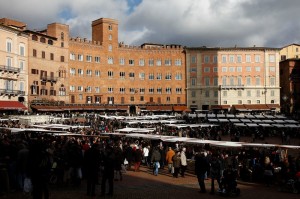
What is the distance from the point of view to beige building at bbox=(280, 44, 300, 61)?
9350 centimetres

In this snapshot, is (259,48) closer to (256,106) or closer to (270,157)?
(256,106)

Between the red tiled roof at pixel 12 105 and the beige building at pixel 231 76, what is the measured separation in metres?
36.9

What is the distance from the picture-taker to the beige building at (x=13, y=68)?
5541cm

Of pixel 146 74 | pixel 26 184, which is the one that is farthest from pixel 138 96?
pixel 26 184

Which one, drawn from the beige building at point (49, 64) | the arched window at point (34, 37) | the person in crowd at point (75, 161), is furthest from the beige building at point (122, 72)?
the person in crowd at point (75, 161)

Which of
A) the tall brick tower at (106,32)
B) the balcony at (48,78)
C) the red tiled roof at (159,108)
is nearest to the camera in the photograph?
the balcony at (48,78)

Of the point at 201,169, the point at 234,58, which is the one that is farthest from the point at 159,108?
the point at 201,169

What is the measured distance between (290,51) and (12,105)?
69550 mm

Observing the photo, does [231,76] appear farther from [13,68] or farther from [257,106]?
[13,68]

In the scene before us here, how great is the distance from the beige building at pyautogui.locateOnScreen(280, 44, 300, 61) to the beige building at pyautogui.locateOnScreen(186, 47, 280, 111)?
48.0 ft

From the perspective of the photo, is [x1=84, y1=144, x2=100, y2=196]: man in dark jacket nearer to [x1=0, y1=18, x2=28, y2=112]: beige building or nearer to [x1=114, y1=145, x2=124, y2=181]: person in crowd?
[x1=114, y1=145, x2=124, y2=181]: person in crowd

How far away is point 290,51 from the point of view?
308ft

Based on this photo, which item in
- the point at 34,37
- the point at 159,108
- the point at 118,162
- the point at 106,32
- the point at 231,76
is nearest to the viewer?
the point at 118,162

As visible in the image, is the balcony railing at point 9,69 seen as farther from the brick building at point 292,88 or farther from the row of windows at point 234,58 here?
the brick building at point 292,88
